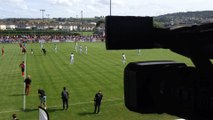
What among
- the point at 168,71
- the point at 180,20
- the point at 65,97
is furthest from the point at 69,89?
the point at 168,71

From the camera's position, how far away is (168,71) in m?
2.62

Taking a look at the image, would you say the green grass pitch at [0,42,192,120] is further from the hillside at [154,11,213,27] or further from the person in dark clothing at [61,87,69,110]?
the hillside at [154,11,213,27]

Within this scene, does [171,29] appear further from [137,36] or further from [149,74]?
[149,74]

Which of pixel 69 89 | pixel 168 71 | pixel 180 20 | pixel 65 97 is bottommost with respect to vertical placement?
pixel 69 89

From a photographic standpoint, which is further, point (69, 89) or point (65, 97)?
point (69, 89)

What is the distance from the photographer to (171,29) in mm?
2426

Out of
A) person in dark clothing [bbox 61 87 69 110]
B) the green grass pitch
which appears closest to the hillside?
the green grass pitch

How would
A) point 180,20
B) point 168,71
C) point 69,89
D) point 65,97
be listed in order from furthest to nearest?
1. point 69,89
2. point 65,97
3. point 180,20
4. point 168,71

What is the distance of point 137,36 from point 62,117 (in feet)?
53.4

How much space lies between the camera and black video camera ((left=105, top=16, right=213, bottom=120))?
226cm

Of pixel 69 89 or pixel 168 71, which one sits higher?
pixel 168 71

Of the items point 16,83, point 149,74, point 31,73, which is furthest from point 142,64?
point 31,73

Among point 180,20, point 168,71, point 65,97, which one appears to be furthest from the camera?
point 65,97

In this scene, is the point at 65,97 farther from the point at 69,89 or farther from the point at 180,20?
the point at 180,20
